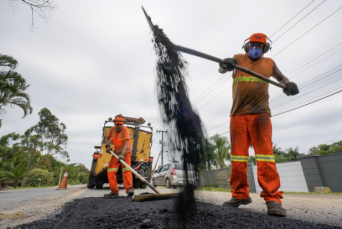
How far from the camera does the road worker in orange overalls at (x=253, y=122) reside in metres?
2.05

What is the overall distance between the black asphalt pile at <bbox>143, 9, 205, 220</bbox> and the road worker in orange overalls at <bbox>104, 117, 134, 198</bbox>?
2879 millimetres

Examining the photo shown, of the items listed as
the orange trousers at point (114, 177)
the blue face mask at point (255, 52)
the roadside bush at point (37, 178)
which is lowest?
the orange trousers at point (114, 177)

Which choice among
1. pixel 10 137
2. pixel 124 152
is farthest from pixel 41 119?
pixel 124 152

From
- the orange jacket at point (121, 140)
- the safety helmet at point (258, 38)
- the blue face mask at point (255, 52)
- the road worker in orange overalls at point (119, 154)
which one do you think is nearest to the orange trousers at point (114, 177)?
the road worker in orange overalls at point (119, 154)

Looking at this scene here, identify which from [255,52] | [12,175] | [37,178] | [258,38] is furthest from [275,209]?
[37,178]

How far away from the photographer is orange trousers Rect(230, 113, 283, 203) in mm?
2025

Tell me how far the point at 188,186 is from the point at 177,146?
0.27 meters

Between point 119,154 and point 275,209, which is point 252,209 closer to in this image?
point 275,209

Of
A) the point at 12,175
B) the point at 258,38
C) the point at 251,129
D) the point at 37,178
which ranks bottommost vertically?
the point at 251,129

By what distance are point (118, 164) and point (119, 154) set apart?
0.23 metres

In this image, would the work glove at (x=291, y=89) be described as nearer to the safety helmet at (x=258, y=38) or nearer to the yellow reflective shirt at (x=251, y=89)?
the yellow reflective shirt at (x=251, y=89)

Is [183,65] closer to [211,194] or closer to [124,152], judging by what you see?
[211,194]

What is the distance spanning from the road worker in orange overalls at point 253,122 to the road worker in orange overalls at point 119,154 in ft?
7.62

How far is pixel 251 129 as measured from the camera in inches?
90.1
